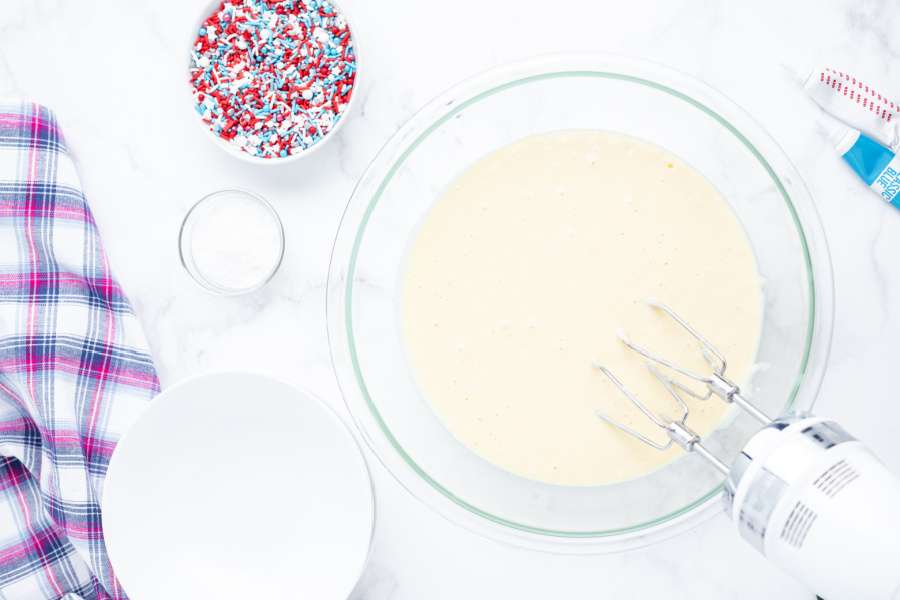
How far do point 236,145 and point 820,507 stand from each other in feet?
2.83

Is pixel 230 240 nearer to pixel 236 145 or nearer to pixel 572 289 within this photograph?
pixel 236 145

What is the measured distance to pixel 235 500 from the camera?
1.18 meters

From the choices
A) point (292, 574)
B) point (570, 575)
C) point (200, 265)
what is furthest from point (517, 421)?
point (200, 265)

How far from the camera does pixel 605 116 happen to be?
1126mm

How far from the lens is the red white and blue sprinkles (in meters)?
1.18

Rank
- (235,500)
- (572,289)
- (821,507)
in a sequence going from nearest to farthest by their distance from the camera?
(821,507)
(572,289)
(235,500)

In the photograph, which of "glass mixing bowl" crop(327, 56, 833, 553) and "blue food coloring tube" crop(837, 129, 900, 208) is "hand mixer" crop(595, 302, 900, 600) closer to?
"glass mixing bowl" crop(327, 56, 833, 553)

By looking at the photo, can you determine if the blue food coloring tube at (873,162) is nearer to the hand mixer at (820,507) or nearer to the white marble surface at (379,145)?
the white marble surface at (379,145)

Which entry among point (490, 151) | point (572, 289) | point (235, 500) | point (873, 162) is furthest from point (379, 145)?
point (873, 162)

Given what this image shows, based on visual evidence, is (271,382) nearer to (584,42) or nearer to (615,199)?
(615,199)

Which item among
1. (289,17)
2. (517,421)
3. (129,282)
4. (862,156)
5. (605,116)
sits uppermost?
(862,156)

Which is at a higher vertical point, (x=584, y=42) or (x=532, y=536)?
(x=584, y=42)

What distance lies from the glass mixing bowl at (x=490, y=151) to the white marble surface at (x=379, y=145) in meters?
0.06

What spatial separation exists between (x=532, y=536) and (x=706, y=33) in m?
0.74
